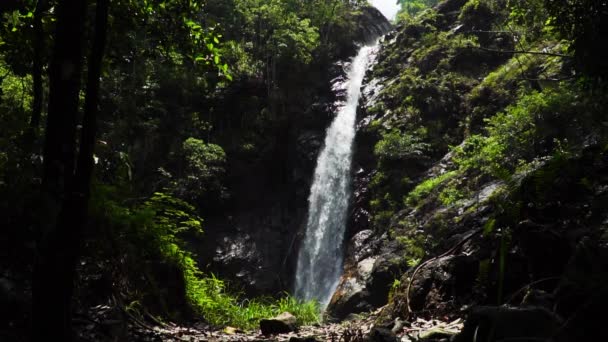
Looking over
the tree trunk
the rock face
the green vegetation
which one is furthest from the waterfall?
the tree trunk

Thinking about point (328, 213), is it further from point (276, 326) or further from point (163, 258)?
point (163, 258)

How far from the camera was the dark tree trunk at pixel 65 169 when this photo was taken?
290 centimetres

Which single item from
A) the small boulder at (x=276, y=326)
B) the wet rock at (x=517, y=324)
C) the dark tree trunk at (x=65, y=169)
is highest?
the dark tree trunk at (x=65, y=169)

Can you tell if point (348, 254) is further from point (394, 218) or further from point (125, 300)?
point (125, 300)

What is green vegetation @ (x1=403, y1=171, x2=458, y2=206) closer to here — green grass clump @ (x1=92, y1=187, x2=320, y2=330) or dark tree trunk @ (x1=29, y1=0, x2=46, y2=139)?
green grass clump @ (x1=92, y1=187, x2=320, y2=330)

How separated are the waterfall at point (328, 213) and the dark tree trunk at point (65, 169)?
12.6 metres

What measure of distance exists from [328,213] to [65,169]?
14.9 meters

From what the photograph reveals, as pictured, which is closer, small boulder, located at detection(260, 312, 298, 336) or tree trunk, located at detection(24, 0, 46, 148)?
tree trunk, located at detection(24, 0, 46, 148)

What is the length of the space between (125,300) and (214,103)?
55.7ft

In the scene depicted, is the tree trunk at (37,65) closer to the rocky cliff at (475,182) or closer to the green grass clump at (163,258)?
the green grass clump at (163,258)

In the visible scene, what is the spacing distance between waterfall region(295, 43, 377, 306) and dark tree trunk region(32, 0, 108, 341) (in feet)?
41.4

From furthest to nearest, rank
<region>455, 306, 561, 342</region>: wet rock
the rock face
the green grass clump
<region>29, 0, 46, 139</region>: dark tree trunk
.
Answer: the rock face, the green grass clump, <region>29, 0, 46, 139</region>: dark tree trunk, <region>455, 306, 561, 342</region>: wet rock

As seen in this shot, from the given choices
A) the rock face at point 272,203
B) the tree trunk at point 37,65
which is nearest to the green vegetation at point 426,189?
the rock face at point 272,203

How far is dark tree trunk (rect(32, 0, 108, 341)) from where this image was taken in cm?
290
